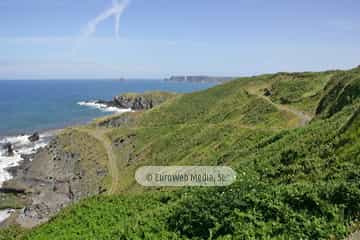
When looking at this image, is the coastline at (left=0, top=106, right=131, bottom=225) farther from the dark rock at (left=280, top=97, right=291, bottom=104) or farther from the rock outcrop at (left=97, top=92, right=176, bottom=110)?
the dark rock at (left=280, top=97, right=291, bottom=104)

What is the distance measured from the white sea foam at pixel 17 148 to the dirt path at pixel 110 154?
14410 mm

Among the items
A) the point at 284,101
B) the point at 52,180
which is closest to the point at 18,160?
the point at 52,180

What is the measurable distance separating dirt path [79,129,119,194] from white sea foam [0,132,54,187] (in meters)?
14.4

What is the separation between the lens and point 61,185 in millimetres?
56469

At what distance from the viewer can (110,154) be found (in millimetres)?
66000

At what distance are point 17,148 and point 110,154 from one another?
3106cm

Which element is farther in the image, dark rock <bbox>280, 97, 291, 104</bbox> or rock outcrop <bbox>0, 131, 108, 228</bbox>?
dark rock <bbox>280, 97, 291, 104</bbox>

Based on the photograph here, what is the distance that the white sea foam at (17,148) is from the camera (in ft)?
225

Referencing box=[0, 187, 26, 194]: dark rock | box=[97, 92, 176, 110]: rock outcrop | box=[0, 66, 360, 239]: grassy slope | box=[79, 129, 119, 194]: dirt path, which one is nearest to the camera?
box=[0, 66, 360, 239]: grassy slope

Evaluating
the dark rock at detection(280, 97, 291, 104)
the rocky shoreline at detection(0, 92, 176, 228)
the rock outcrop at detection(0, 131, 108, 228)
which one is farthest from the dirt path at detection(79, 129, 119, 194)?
the dark rock at detection(280, 97, 291, 104)

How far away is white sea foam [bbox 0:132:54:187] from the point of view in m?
68.7

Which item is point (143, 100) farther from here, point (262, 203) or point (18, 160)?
point (262, 203)

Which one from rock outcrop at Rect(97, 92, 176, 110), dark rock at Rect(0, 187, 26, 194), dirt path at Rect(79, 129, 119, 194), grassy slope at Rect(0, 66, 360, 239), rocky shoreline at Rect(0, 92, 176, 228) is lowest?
dark rock at Rect(0, 187, 26, 194)

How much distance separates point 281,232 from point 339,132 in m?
10.3
